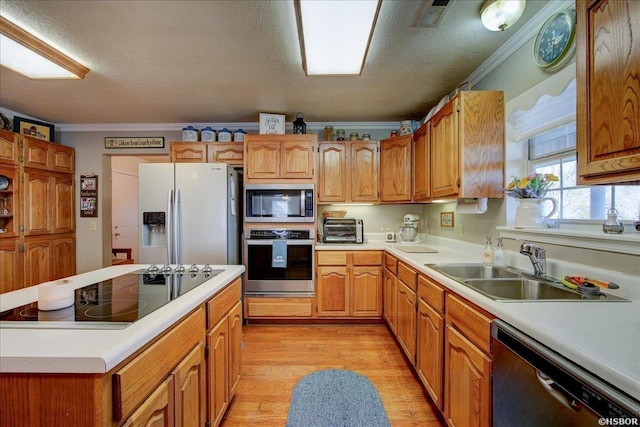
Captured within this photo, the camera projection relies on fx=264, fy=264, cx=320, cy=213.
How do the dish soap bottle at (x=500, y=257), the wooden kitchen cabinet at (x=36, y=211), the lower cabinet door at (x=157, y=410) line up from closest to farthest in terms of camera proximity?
the lower cabinet door at (x=157, y=410)
the dish soap bottle at (x=500, y=257)
the wooden kitchen cabinet at (x=36, y=211)

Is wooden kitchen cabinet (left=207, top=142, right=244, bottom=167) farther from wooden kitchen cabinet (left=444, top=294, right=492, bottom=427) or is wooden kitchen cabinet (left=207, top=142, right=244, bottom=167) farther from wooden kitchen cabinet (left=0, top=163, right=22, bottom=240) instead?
wooden kitchen cabinet (left=444, top=294, right=492, bottom=427)

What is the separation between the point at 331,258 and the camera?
9.30 ft

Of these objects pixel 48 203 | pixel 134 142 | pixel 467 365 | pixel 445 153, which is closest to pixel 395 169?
pixel 445 153

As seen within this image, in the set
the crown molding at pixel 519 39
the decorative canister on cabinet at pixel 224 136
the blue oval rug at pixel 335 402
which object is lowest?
the blue oval rug at pixel 335 402

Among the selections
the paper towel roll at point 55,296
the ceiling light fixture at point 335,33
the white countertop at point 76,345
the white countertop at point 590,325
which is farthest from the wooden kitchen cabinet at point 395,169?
the paper towel roll at point 55,296

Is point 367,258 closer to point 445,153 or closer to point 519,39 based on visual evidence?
point 445,153

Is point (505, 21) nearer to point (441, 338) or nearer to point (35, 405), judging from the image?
point (441, 338)

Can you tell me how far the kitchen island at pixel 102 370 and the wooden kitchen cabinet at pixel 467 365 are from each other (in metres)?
1.19

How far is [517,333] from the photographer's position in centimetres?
90

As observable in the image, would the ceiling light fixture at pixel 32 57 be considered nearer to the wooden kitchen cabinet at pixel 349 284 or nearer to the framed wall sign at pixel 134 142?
the framed wall sign at pixel 134 142

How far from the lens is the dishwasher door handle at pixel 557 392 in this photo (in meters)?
0.69

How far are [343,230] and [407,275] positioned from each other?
1.15 meters

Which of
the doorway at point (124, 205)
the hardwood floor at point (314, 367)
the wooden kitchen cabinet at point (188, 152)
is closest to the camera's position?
the hardwood floor at point (314, 367)

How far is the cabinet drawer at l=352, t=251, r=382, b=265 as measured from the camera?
282cm
